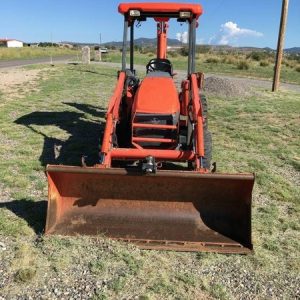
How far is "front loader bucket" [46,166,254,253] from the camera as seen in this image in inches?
169

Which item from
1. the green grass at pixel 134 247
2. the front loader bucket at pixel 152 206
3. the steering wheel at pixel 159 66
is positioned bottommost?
the green grass at pixel 134 247

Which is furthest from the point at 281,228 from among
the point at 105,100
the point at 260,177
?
the point at 105,100

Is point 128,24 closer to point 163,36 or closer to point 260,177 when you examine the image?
point 163,36

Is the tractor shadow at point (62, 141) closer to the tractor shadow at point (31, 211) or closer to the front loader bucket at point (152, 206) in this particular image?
the tractor shadow at point (31, 211)

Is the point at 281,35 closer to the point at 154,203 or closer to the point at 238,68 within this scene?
the point at 154,203

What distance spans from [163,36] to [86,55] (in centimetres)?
2406

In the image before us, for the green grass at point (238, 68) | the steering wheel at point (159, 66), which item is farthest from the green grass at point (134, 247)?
the green grass at point (238, 68)

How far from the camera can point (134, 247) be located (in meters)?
4.16

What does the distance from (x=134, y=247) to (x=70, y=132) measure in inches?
196

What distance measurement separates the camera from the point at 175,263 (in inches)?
157

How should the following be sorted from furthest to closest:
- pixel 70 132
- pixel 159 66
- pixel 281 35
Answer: pixel 281 35
pixel 70 132
pixel 159 66

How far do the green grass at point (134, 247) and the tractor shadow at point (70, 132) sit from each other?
2cm

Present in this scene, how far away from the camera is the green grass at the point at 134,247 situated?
3637 millimetres

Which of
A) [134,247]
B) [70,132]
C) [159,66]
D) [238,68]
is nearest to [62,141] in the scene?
[70,132]
